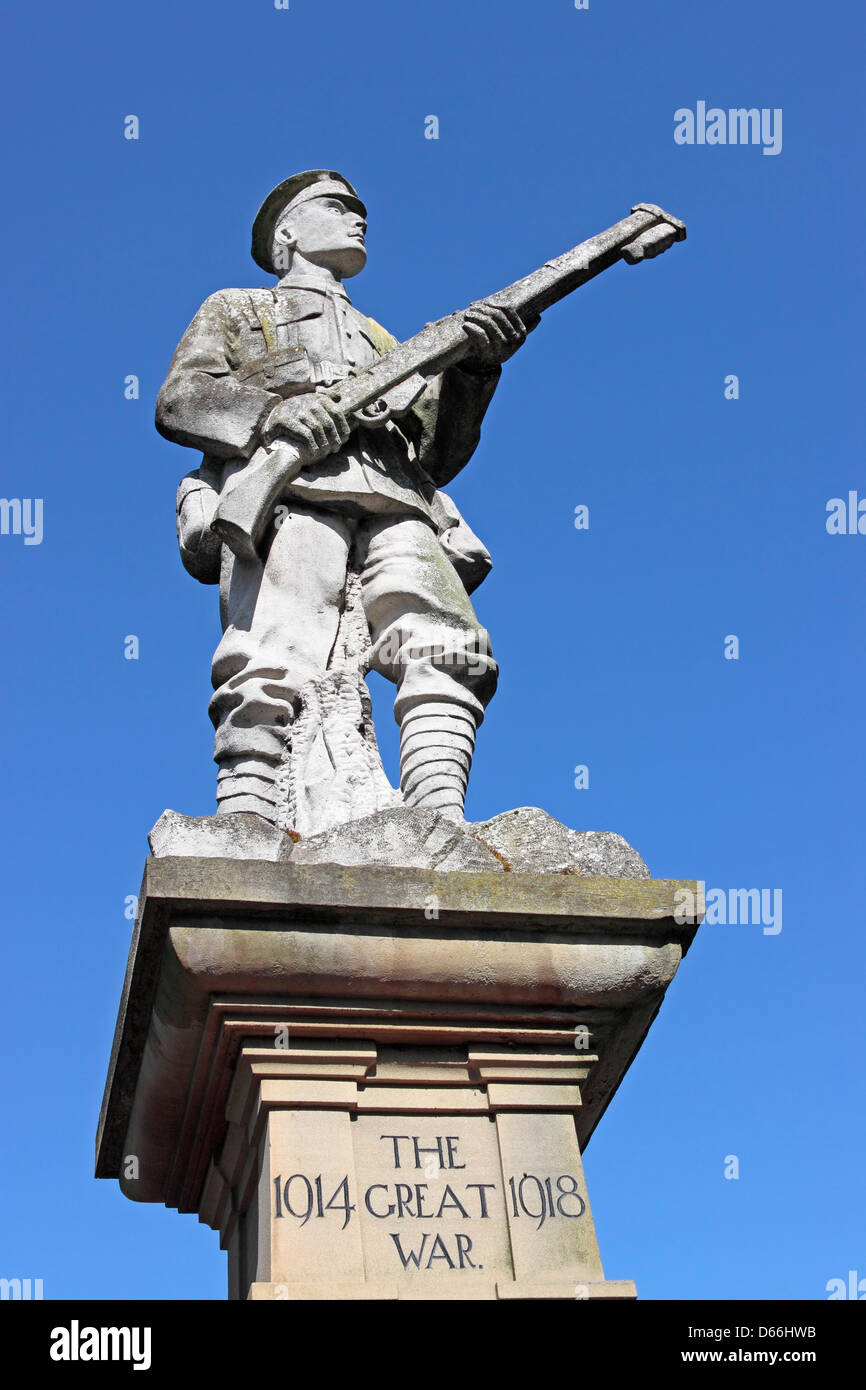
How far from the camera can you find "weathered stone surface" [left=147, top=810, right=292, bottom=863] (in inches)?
187

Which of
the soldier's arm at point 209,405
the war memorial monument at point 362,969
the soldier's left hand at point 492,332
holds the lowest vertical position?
the war memorial monument at point 362,969

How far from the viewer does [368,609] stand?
20.2ft

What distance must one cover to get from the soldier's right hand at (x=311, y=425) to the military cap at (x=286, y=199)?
4.56 ft

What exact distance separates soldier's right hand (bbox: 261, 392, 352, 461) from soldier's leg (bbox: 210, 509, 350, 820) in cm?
26

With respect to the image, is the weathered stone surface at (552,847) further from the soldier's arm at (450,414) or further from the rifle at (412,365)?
the soldier's arm at (450,414)

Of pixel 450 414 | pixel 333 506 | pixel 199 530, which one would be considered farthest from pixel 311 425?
pixel 450 414

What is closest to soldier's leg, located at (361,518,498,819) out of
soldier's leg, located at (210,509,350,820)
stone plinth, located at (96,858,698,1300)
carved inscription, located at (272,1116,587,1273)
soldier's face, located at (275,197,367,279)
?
soldier's leg, located at (210,509,350,820)

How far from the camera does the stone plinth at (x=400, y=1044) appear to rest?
439 cm

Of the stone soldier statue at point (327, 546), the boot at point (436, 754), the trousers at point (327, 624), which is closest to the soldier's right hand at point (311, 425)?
the stone soldier statue at point (327, 546)

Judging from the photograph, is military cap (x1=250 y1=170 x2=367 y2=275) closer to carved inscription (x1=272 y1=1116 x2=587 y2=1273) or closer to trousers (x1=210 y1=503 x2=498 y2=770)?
trousers (x1=210 y1=503 x2=498 y2=770)

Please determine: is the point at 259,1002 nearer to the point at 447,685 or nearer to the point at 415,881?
the point at 415,881

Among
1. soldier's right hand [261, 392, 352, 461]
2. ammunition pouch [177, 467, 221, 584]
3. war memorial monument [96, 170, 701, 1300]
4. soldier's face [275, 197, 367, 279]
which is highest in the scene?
soldier's face [275, 197, 367, 279]

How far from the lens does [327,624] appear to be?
6.05m

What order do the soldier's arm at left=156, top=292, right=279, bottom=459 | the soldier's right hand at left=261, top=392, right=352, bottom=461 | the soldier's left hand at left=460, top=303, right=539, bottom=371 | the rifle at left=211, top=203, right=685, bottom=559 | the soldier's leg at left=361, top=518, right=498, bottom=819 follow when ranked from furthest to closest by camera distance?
1. the soldier's left hand at left=460, top=303, right=539, bottom=371
2. the soldier's arm at left=156, top=292, right=279, bottom=459
3. the soldier's right hand at left=261, top=392, right=352, bottom=461
4. the rifle at left=211, top=203, right=685, bottom=559
5. the soldier's leg at left=361, top=518, right=498, bottom=819
